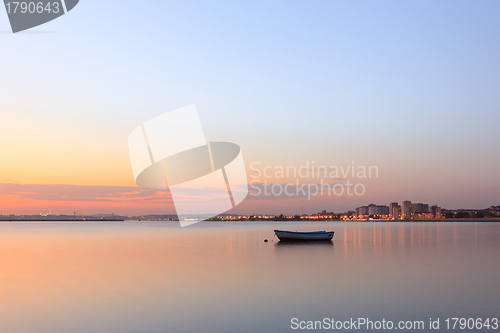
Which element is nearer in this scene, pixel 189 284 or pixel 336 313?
pixel 336 313

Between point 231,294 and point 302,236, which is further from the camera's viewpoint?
point 302,236

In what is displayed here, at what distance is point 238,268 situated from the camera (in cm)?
2844

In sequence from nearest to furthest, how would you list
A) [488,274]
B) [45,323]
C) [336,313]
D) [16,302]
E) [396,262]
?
[45,323]
[336,313]
[16,302]
[488,274]
[396,262]

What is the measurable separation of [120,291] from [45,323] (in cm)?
571

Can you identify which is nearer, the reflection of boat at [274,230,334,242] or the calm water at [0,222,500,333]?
the calm water at [0,222,500,333]

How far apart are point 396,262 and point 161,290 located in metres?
20.8

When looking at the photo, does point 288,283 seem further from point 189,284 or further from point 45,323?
point 45,323

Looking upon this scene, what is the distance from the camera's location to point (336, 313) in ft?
50.1

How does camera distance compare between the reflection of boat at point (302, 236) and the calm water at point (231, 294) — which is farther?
the reflection of boat at point (302, 236)

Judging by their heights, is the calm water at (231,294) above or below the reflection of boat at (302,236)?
above

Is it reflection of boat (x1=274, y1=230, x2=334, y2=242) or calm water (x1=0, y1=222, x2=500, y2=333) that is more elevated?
calm water (x1=0, y1=222, x2=500, y2=333)

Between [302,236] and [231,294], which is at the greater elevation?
[231,294]

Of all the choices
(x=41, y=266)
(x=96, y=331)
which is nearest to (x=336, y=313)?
(x=96, y=331)

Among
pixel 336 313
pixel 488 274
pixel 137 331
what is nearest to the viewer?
pixel 137 331
